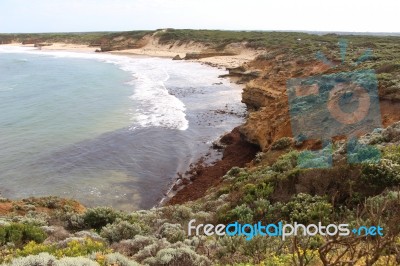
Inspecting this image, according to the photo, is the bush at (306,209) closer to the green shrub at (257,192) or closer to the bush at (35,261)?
the green shrub at (257,192)

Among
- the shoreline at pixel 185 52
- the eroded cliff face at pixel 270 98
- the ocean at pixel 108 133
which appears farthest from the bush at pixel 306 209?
the shoreline at pixel 185 52

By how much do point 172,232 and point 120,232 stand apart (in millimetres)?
1233

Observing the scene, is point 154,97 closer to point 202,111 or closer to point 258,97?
point 202,111

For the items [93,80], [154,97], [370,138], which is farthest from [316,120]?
[93,80]

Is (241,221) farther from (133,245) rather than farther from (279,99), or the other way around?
(279,99)

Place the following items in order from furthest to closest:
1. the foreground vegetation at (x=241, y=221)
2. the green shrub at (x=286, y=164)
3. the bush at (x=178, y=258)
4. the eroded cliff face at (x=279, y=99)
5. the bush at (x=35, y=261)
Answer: the eroded cliff face at (x=279, y=99), the green shrub at (x=286, y=164), the bush at (x=178, y=258), the foreground vegetation at (x=241, y=221), the bush at (x=35, y=261)

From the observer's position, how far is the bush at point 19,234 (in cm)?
698

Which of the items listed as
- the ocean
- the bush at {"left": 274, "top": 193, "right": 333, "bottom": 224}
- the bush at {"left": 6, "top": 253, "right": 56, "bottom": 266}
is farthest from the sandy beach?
the bush at {"left": 6, "top": 253, "right": 56, "bottom": 266}

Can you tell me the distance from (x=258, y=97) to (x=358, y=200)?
20.0 m

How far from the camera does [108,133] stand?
23125 millimetres

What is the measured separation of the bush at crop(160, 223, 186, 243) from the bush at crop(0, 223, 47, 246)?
2.43 m

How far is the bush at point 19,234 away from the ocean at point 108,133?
264 inches

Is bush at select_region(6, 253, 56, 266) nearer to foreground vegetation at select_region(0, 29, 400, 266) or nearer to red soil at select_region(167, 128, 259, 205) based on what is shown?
foreground vegetation at select_region(0, 29, 400, 266)

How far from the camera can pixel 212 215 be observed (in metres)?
8.81
